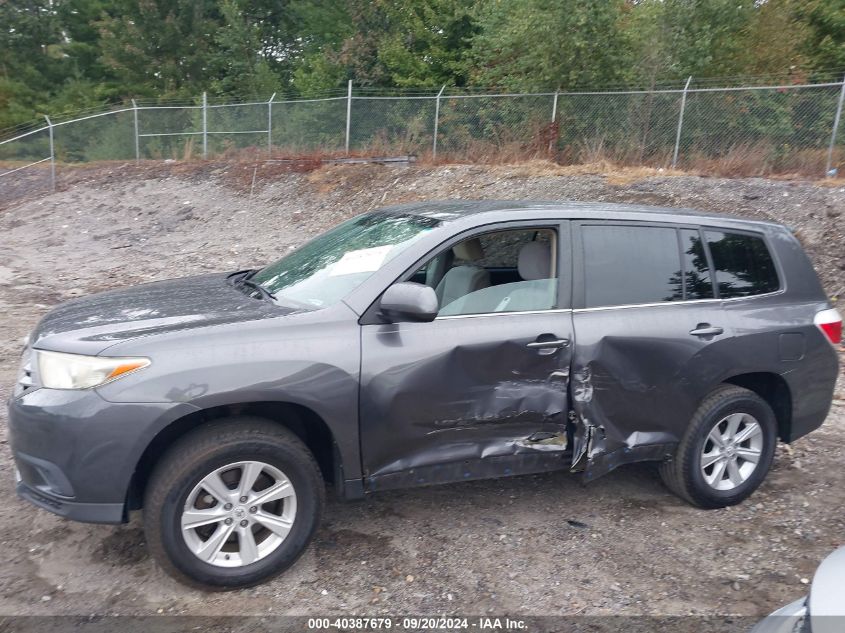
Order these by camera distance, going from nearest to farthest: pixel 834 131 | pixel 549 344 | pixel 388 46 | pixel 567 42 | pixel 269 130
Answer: pixel 549 344
pixel 834 131
pixel 567 42
pixel 269 130
pixel 388 46

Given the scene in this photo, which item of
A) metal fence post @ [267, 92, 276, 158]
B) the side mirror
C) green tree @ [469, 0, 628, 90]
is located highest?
green tree @ [469, 0, 628, 90]

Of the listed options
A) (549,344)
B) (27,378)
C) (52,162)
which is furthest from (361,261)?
(52,162)

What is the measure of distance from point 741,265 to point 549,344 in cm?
154

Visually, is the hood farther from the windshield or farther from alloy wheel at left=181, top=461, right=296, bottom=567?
alloy wheel at left=181, top=461, right=296, bottom=567

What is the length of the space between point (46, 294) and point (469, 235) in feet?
27.8

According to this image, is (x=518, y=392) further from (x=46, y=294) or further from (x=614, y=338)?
(x=46, y=294)

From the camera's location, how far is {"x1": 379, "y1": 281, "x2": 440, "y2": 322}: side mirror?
3520 millimetres

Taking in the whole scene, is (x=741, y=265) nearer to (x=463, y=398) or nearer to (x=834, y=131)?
(x=463, y=398)

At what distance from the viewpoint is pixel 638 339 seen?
4.10 meters

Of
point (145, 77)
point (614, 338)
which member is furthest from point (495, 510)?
point (145, 77)

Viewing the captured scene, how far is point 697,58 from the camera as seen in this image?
1611cm

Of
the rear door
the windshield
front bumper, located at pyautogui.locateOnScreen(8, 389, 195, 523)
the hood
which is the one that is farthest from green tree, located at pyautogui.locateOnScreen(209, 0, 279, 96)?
front bumper, located at pyautogui.locateOnScreen(8, 389, 195, 523)

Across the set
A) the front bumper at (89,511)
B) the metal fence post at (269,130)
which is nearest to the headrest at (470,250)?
the front bumper at (89,511)

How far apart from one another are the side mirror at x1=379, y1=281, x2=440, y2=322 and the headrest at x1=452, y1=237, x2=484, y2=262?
0.58 m
